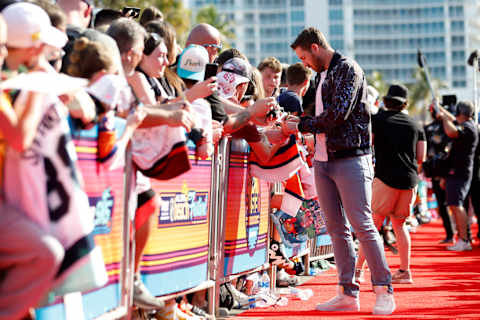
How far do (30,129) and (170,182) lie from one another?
80.6 inches

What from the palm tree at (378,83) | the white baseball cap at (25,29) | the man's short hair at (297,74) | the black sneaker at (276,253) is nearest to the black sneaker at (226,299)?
the black sneaker at (276,253)

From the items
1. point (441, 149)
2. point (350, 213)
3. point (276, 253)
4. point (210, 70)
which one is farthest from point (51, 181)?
point (441, 149)

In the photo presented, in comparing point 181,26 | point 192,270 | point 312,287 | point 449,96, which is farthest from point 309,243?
point 181,26

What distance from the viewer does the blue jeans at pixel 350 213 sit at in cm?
664

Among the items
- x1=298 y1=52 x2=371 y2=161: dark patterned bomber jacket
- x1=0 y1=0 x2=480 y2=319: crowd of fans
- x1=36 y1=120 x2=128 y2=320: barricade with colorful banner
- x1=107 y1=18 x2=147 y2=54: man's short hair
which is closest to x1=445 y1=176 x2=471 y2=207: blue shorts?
x1=0 y1=0 x2=480 y2=319: crowd of fans

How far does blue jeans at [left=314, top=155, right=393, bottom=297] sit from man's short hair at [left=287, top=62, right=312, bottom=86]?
1779mm

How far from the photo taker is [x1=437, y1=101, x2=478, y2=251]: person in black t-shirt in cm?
1359

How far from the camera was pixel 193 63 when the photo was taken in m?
5.77

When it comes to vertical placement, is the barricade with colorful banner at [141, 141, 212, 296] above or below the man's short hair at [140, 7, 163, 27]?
below

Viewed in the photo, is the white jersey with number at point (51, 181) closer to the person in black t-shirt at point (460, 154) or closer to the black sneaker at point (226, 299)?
the black sneaker at point (226, 299)

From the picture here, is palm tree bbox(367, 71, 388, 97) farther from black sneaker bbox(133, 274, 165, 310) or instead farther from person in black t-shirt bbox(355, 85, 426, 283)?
black sneaker bbox(133, 274, 165, 310)

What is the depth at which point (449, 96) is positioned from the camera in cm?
1647

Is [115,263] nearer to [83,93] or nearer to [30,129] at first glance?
[83,93]

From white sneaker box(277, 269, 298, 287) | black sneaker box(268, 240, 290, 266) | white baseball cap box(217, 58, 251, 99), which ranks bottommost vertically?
white sneaker box(277, 269, 298, 287)
